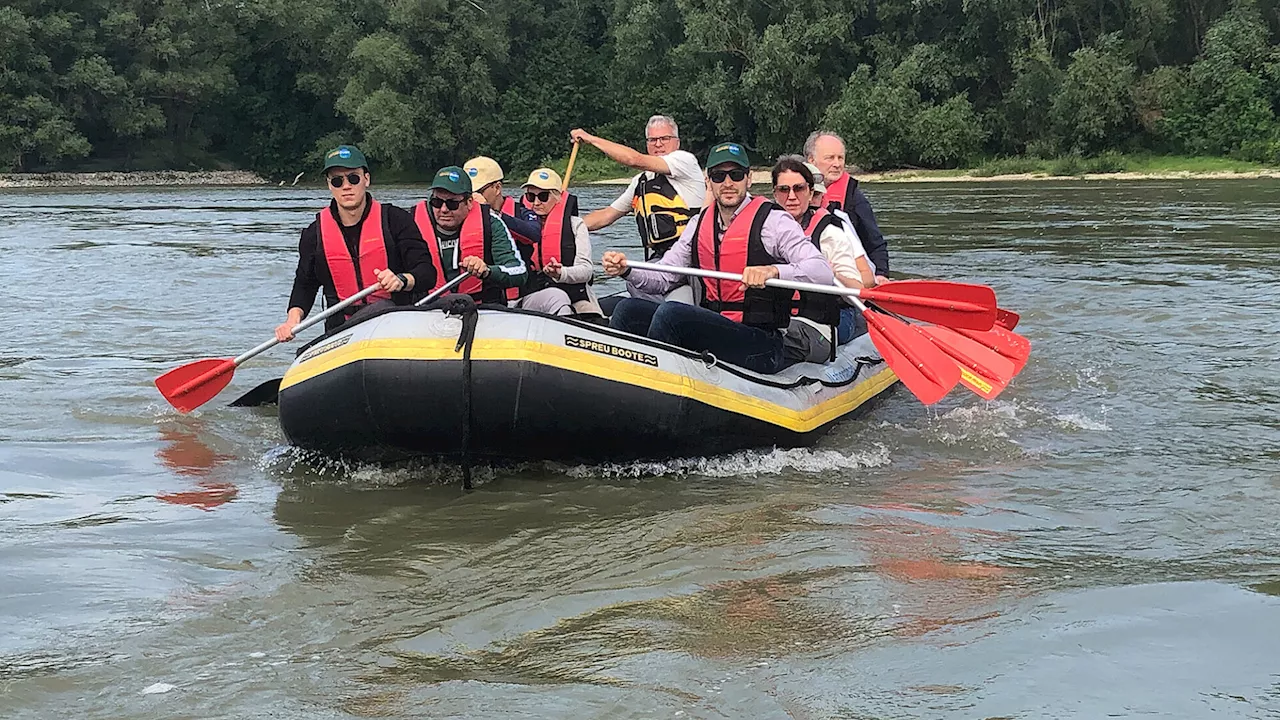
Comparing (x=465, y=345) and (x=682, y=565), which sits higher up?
(x=465, y=345)

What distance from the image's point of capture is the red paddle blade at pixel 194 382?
19.6ft

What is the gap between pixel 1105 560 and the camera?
378cm

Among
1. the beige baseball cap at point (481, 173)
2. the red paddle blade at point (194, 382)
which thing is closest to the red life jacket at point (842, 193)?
the beige baseball cap at point (481, 173)

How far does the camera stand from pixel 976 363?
19.1 ft

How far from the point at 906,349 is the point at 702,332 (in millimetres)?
908

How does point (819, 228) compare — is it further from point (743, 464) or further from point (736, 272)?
point (743, 464)

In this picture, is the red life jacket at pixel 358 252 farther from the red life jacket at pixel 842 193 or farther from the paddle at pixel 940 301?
the red life jacket at pixel 842 193

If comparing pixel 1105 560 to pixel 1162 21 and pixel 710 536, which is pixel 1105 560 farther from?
pixel 1162 21

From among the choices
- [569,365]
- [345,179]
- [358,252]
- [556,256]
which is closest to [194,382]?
[358,252]

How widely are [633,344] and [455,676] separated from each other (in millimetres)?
2167

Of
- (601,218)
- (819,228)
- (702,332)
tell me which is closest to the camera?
(702,332)

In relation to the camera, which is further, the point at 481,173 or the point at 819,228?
the point at 481,173

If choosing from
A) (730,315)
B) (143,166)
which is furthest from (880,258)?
(143,166)

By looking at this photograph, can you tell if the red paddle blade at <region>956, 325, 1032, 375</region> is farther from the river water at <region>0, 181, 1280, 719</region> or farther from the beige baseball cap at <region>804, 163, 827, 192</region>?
the beige baseball cap at <region>804, 163, 827, 192</region>
